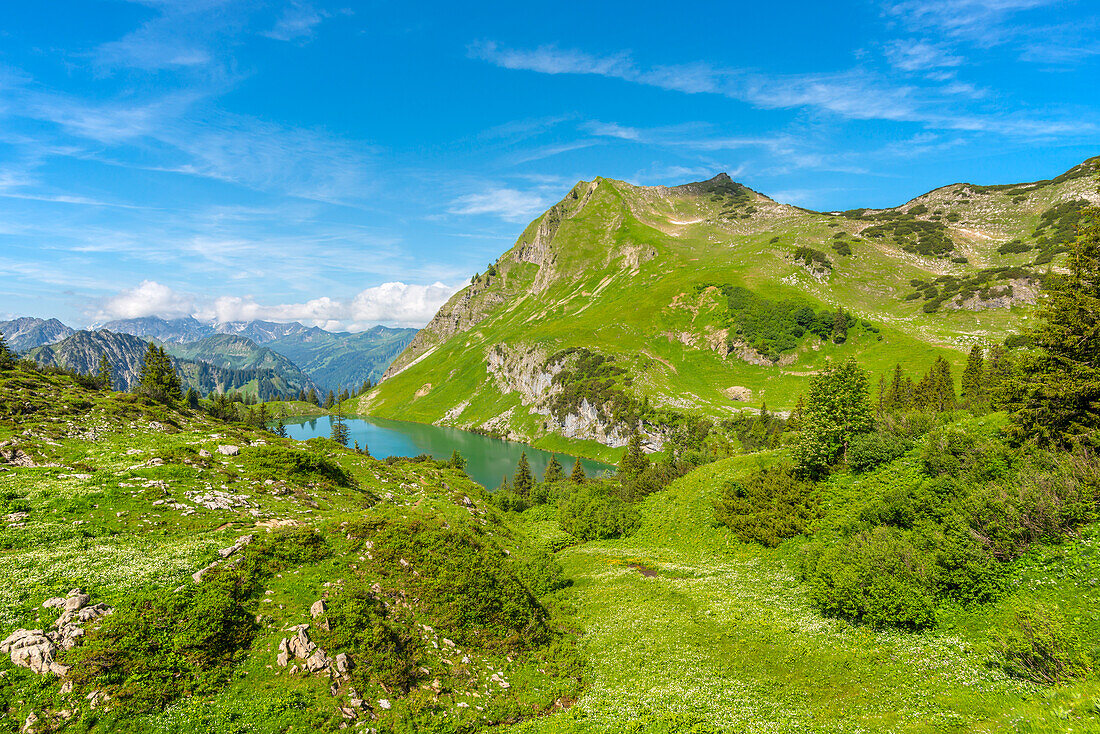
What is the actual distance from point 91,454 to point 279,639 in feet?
90.9

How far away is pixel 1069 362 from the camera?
26.7 m

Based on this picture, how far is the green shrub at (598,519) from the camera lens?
52.0m

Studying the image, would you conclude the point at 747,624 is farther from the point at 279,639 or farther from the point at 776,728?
the point at 279,639

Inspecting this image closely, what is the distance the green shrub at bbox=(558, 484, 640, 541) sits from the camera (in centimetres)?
5200

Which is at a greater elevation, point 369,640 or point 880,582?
point 369,640

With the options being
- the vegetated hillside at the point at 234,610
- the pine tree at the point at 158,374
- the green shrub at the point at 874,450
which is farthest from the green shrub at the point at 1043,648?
the pine tree at the point at 158,374


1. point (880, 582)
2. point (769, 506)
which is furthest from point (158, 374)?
point (880, 582)

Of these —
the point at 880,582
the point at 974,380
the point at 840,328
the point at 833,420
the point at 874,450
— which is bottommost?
the point at 880,582

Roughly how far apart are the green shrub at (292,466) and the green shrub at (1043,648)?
43428 mm

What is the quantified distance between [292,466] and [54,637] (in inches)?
976

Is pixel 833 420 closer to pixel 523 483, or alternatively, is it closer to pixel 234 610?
pixel 234 610

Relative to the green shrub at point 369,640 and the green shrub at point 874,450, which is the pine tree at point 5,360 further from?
the green shrub at point 874,450

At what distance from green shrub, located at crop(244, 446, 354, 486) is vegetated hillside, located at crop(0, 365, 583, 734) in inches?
45.8

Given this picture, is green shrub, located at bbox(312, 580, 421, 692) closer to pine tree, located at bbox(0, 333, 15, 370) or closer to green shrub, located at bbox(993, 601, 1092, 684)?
green shrub, located at bbox(993, 601, 1092, 684)
